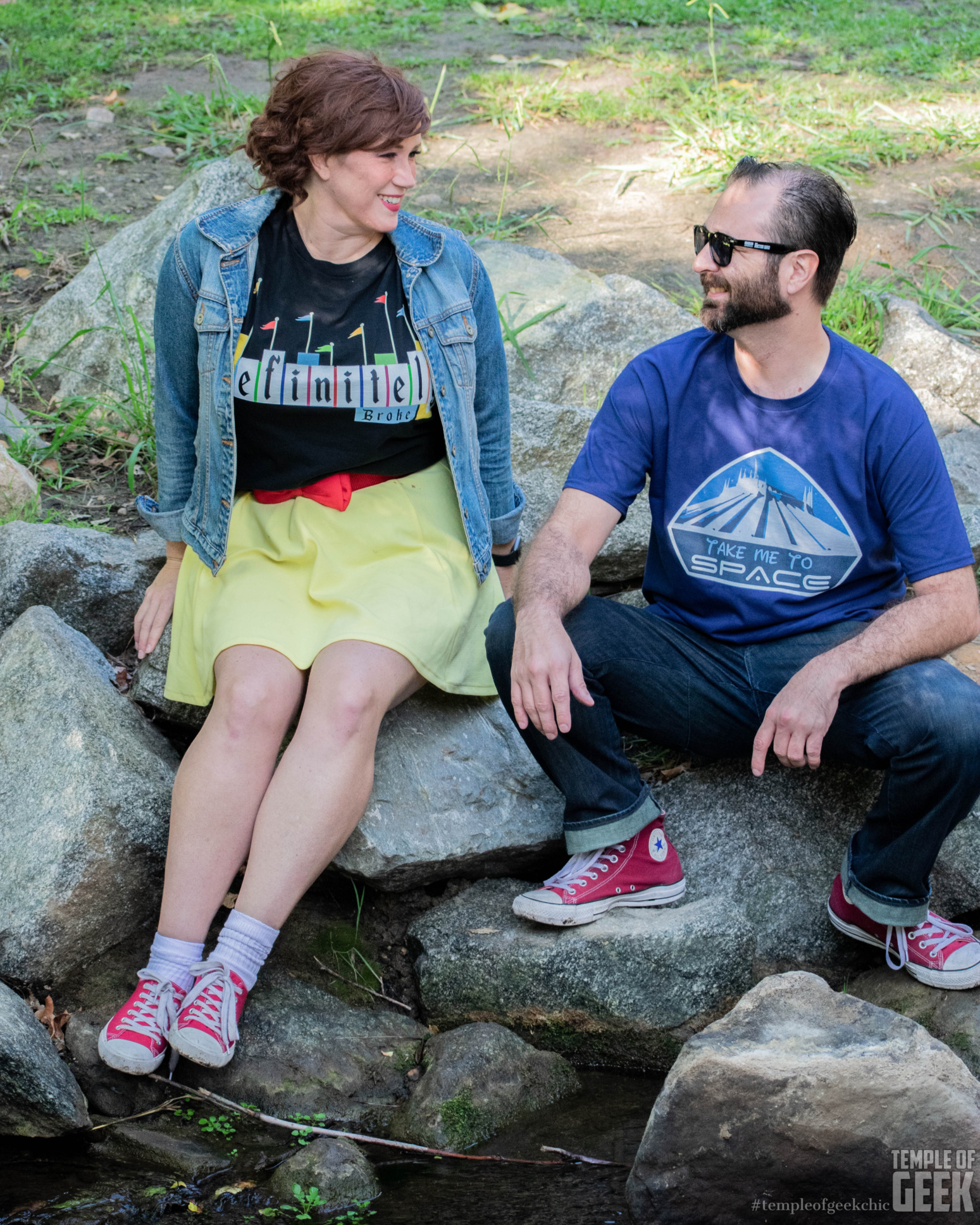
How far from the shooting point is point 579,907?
8.75 ft

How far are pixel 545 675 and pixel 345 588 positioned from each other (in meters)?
0.54

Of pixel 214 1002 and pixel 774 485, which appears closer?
pixel 214 1002

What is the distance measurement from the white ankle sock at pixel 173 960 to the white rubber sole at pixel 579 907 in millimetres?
706

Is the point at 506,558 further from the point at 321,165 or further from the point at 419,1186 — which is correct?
the point at 419,1186

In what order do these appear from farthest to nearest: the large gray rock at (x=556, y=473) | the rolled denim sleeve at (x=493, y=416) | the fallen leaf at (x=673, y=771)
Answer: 1. the large gray rock at (x=556, y=473)
2. the fallen leaf at (x=673, y=771)
3. the rolled denim sleeve at (x=493, y=416)

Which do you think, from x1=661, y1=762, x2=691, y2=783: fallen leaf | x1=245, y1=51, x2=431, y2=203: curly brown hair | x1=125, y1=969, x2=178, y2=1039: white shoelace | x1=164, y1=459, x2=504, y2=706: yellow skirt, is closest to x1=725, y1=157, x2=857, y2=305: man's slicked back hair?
x1=245, y1=51, x2=431, y2=203: curly brown hair

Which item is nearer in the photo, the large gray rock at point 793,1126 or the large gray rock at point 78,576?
the large gray rock at point 793,1126

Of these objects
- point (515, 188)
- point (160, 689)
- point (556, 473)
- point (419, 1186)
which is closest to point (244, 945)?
point (419, 1186)

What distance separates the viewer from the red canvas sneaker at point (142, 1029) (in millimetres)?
2334

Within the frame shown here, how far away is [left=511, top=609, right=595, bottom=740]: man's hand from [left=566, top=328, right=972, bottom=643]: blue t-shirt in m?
0.38

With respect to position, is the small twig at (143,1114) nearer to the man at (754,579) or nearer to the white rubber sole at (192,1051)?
the white rubber sole at (192,1051)

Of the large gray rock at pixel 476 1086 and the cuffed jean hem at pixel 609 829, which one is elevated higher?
the cuffed jean hem at pixel 609 829

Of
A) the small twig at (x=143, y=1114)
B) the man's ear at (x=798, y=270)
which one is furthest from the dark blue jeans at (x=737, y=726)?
the small twig at (x=143, y=1114)

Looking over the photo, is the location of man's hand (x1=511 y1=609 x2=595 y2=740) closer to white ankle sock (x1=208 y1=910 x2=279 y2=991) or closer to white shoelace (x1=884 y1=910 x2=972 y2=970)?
white ankle sock (x1=208 y1=910 x2=279 y2=991)
